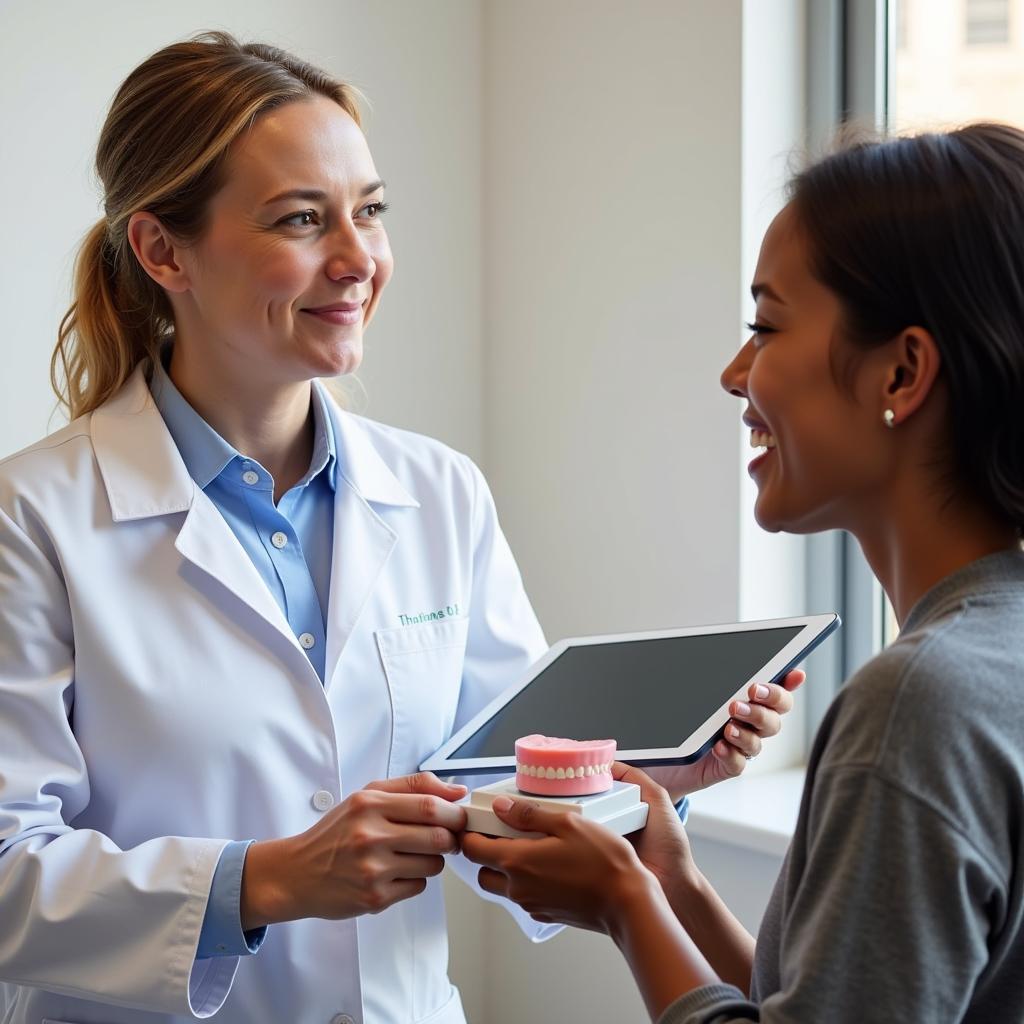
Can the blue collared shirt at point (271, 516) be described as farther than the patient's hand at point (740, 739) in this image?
Yes

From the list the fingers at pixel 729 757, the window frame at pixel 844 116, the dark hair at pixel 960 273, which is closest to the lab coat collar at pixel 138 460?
the fingers at pixel 729 757

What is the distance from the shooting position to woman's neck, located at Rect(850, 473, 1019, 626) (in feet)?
2.83

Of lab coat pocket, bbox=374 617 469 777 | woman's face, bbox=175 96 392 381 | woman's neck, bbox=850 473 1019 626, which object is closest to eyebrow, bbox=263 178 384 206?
woman's face, bbox=175 96 392 381

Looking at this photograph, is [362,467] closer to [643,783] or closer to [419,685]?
[419,685]

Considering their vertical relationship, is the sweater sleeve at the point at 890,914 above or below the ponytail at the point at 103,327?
below

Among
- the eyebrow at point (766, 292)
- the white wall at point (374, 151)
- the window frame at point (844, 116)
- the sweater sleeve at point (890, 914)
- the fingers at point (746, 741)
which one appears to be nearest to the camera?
the sweater sleeve at point (890, 914)

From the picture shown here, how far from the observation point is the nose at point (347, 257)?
1321 millimetres

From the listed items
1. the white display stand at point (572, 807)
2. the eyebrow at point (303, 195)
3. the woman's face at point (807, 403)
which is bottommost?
the white display stand at point (572, 807)

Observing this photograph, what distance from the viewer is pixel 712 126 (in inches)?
78.6

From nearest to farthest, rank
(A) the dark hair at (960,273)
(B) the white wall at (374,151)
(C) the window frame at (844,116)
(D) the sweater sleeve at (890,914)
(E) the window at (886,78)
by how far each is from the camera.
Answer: (D) the sweater sleeve at (890,914), (A) the dark hair at (960,273), (B) the white wall at (374,151), (E) the window at (886,78), (C) the window frame at (844,116)

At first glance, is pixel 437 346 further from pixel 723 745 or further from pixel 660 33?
pixel 723 745

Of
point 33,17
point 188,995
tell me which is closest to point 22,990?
point 188,995

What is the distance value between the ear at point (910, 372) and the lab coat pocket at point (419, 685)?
659 mm

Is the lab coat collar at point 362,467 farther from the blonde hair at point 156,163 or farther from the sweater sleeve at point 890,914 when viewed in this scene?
the sweater sleeve at point 890,914
